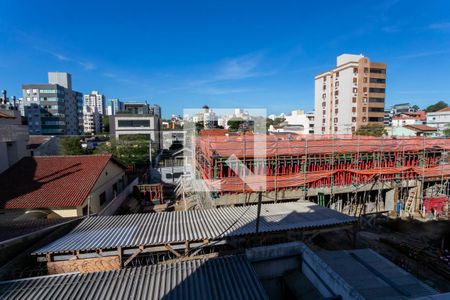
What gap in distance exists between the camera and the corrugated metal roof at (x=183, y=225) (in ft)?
20.8

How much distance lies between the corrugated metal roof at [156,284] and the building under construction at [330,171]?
9.02m

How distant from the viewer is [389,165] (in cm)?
1753

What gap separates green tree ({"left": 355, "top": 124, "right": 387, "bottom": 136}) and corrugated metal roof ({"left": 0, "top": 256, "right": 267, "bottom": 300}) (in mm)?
→ 39269

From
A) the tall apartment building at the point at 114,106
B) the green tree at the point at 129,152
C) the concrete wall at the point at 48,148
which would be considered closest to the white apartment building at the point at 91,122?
the tall apartment building at the point at 114,106

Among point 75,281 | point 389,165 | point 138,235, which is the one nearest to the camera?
point 75,281

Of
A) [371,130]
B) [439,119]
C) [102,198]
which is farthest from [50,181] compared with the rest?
[439,119]

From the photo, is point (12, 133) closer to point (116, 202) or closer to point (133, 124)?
point (116, 202)

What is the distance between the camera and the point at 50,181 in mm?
11945

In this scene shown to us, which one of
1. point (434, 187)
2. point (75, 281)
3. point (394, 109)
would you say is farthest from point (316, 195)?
point (394, 109)

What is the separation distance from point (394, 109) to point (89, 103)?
134712 millimetres

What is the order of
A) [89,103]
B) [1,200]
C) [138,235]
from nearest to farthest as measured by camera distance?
[138,235] → [1,200] → [89,103]

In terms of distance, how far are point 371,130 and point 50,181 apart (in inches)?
1656

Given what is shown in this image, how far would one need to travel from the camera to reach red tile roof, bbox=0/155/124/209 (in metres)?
10.7

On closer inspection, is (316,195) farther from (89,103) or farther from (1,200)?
(89,103)
